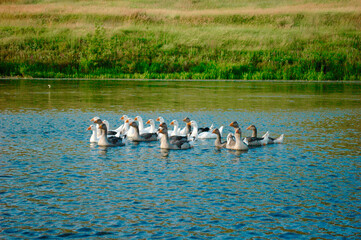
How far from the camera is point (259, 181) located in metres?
14.1

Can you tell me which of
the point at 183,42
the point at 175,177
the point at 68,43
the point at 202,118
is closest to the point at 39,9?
the point at 68,43

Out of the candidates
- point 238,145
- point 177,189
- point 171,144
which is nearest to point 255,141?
point 238,145

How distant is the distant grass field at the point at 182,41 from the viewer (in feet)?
187

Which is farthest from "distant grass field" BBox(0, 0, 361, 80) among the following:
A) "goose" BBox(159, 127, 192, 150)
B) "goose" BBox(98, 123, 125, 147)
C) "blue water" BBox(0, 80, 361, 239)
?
"goose" BBox(159, 127, 192, 150)

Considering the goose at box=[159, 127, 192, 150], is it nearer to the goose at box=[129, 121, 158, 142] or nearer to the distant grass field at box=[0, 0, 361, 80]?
the goose at box=[129, 121, 158, 142]

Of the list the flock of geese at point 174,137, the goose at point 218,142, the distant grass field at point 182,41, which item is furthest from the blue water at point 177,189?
the distant grass field at point 182,41

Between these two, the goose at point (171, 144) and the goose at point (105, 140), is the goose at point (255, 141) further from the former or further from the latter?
the goose at point (105, 140)

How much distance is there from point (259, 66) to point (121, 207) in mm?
47678

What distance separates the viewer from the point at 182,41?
217 feet

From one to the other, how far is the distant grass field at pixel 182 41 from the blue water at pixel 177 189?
118 feet

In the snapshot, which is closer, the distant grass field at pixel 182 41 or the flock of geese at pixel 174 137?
the flock of geese at pixel 174 137

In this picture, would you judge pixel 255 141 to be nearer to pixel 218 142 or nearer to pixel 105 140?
pixel 218 142

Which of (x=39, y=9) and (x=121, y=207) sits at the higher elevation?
(x=39, y=9)

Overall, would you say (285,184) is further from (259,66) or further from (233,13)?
(233,13)
